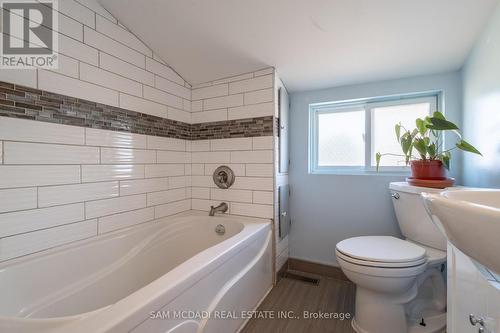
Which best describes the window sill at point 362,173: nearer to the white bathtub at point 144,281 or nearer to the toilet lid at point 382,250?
the toilet lid at point 382,250

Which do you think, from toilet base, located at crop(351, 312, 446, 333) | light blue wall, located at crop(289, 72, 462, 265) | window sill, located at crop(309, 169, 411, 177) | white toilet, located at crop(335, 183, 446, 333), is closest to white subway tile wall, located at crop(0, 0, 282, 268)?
light blue wall, located at crop(289, 72, 462, 265)

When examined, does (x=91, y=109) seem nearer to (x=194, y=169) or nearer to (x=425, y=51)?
A: (x=194, y=169)

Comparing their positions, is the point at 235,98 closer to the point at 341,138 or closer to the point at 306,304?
the point at 341,138

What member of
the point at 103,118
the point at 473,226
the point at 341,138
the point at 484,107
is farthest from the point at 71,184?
the point at 484,107

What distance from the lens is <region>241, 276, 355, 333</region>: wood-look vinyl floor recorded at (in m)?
1.25

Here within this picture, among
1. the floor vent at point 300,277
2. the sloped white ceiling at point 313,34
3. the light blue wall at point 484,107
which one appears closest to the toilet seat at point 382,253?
the light blue wall at point 484,107

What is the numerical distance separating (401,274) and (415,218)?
45 centimetres

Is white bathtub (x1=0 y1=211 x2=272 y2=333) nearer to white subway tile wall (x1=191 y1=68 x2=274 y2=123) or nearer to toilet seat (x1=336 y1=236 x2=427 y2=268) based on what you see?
toilet seat (x1=336 y1=236 x2=427 y2=268)

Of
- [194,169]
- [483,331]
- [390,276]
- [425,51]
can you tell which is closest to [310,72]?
[425,51]

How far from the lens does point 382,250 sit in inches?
46.6

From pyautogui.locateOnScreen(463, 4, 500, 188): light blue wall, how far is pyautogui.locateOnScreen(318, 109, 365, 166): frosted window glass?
2.10 ft

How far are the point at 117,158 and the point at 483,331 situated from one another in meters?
1.69

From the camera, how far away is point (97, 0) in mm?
1242

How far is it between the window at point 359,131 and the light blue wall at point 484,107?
35cm
